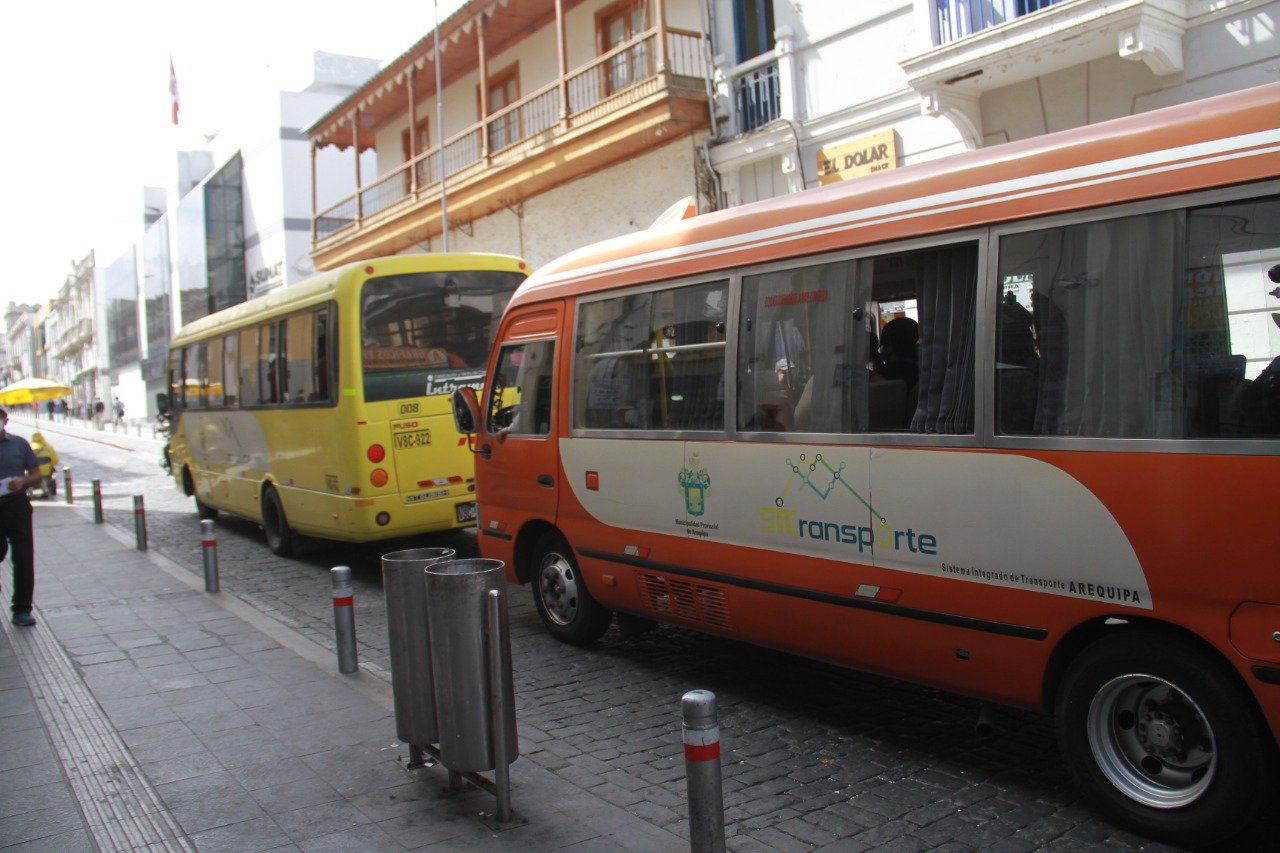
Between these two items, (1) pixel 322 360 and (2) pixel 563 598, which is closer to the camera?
(2) pixel 563 598

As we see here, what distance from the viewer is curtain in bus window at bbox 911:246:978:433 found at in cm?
443

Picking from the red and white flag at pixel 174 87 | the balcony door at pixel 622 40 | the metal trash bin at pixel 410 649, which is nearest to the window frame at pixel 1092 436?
the metal trash bin at pixel 410 649

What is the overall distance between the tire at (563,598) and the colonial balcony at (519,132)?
9.04 meters

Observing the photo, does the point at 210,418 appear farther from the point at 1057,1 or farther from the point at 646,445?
the point at 1057,1

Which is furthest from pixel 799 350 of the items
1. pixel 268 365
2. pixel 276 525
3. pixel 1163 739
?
pixel 276 525

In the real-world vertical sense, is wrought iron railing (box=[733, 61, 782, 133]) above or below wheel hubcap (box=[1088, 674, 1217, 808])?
above

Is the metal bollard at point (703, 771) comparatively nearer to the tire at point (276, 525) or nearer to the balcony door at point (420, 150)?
the tire at point (276, 525)

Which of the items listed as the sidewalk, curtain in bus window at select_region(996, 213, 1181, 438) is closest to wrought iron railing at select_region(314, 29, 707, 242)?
the sidewalk

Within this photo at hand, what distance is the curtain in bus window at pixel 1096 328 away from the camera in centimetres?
381

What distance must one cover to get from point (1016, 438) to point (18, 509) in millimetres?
7513

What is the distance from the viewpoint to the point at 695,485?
229 inches

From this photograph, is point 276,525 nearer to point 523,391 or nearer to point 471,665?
point 523,391

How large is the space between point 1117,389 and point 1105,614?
86 cm

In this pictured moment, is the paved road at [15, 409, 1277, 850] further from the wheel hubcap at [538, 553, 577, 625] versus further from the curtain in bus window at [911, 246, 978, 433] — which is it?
the curtain in bus window at [911, 246, 978, 433]
